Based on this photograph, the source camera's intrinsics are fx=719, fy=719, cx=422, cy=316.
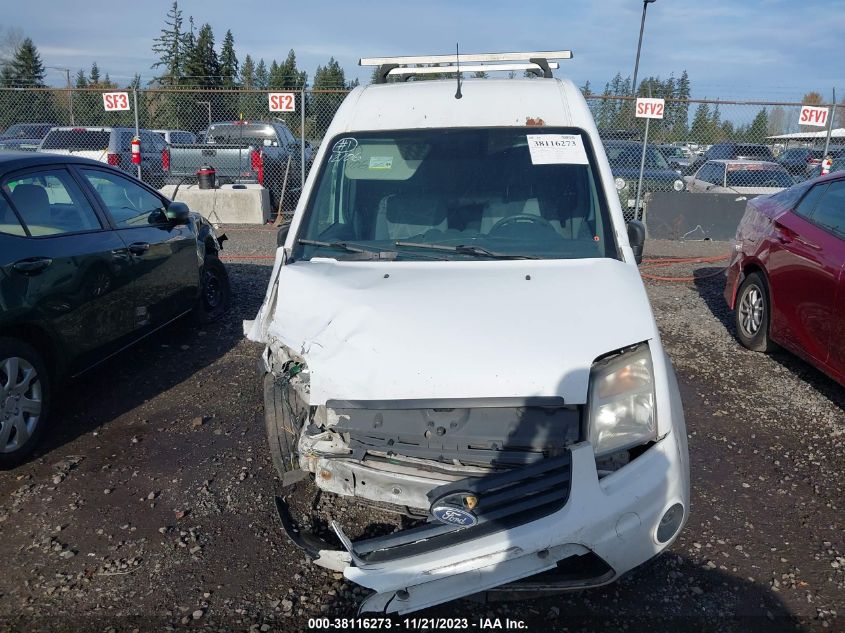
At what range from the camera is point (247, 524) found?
373 cm

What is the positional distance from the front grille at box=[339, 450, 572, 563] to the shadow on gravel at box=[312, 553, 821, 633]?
46cm

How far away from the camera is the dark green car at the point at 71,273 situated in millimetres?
4184

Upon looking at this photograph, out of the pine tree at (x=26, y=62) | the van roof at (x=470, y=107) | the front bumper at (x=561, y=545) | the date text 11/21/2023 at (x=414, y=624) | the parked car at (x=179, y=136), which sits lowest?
the date text 11/21/2023 at (x=414, y=624)

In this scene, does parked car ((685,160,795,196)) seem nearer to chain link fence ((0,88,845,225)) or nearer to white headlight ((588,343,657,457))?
chain link fence ((0,88,845,225))

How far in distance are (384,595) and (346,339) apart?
1.04 metres

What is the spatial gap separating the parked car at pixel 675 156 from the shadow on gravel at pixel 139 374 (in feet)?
36.7

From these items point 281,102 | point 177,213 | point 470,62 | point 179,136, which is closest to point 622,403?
point 470,62

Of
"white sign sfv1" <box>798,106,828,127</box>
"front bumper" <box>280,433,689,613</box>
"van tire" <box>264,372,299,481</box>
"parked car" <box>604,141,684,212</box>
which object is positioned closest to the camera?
"front bumper" <box>280,433,689,613</box>

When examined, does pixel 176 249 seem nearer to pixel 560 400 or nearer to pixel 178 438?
pixel 178 438

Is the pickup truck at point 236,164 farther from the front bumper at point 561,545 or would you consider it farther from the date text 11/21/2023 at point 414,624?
the front bumper at point 561,545

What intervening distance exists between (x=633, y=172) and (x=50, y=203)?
447 inches

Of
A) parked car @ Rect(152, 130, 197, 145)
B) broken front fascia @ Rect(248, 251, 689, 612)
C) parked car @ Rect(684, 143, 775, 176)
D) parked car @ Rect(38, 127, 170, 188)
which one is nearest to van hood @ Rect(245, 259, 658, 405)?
broken front fascia @ Rect(248, 251, 689, 612)

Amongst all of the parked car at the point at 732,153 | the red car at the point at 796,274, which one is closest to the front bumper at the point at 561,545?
the red car at the point at 796,274

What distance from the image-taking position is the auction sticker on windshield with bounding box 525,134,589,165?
4129mm
